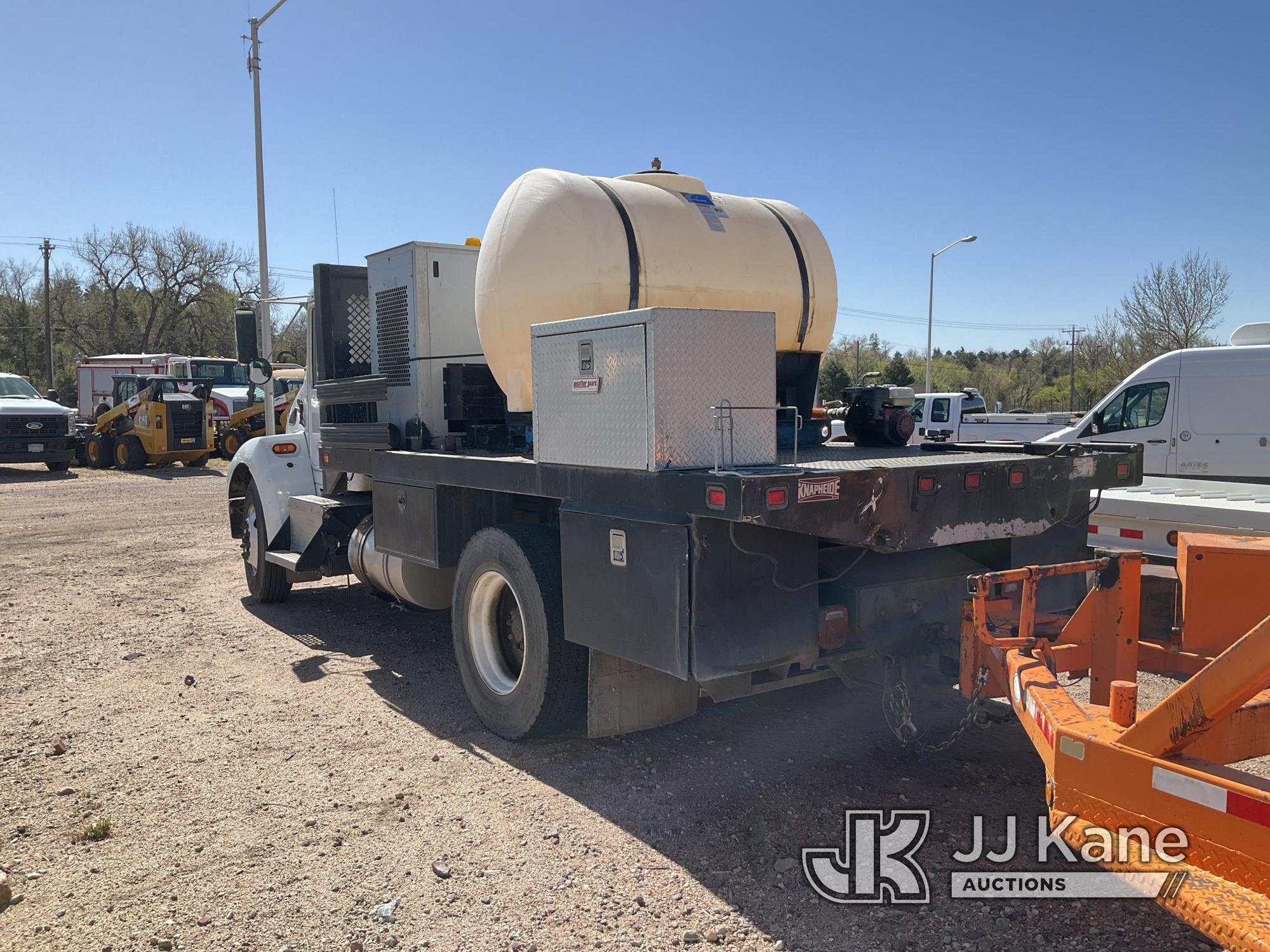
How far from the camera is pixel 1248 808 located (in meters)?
2.44

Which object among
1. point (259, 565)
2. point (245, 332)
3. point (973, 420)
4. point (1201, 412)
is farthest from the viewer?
point (973, 420)

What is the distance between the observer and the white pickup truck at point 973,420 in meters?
19.2

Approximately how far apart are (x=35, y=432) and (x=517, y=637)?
893 inches

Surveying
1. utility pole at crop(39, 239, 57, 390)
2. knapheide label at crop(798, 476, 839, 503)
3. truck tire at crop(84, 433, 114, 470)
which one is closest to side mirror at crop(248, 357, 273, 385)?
knapheide label at crop(798, 476, 839, 503)

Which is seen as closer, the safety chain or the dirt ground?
the dirt ground

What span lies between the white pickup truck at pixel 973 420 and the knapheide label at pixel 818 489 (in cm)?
1571

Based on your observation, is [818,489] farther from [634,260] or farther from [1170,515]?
[1170,515]

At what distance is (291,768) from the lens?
4.88 m


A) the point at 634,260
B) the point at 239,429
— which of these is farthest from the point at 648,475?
the point at 239,429

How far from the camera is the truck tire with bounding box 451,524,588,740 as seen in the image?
15.7ft

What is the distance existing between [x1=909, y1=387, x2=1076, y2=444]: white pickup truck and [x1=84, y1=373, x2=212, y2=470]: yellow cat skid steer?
57.8 feet

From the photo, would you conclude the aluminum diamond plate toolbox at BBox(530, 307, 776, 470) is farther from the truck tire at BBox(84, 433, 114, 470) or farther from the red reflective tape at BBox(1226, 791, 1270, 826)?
the truck tire at BBox(84, 433, 114, 470)


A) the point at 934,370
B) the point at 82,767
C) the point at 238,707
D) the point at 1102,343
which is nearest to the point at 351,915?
the point at 82,767

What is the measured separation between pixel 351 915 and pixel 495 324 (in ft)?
10.1
